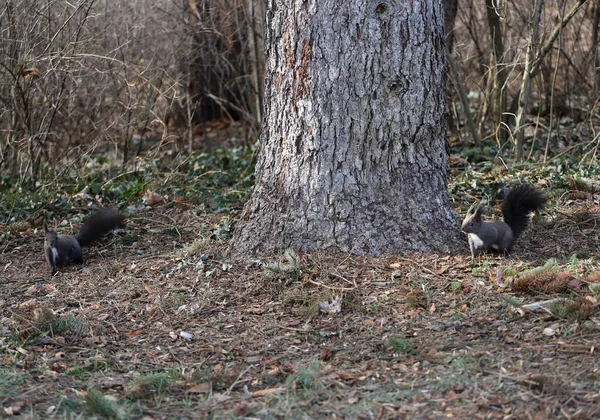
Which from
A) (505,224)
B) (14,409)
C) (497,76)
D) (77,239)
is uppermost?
(497,76)

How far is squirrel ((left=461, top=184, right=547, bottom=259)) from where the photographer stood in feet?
17.9

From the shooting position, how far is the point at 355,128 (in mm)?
5391

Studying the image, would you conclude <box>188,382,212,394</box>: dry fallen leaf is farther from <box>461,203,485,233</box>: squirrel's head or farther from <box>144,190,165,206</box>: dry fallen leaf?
<box>144,190,165,206</box>: dry fallen leaf

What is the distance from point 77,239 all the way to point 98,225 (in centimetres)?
21

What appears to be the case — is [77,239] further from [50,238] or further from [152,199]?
[152,199]

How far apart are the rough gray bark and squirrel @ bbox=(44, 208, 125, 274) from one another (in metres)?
1.55

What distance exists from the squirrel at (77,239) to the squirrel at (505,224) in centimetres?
297

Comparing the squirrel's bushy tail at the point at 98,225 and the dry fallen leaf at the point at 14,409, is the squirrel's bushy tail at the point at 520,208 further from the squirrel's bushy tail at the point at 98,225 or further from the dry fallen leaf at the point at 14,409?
the dry fallen leaf at the point at 14,409

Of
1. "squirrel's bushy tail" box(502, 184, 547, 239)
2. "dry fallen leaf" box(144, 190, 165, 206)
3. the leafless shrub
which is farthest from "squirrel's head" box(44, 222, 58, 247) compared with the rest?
the leafless shrub

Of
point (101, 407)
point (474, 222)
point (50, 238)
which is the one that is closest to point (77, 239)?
point (50, 238)

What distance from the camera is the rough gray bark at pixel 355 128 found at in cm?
528

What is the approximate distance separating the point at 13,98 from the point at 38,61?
76 centimetres

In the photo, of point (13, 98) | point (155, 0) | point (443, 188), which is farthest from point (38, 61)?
point (443, 188)

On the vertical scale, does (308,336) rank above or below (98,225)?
below
